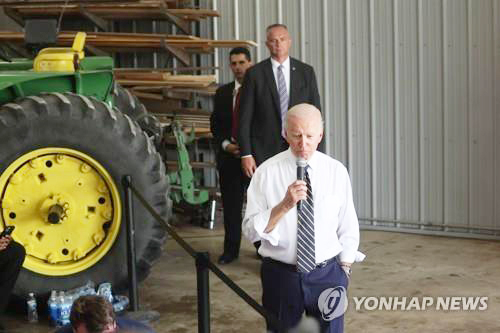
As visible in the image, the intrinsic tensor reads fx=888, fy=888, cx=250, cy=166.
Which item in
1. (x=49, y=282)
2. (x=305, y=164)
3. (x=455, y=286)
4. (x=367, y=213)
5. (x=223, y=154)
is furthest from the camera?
(x=367, y=213)

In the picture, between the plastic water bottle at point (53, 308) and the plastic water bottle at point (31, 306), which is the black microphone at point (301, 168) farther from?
the plastic water bottle at point (31, 306)

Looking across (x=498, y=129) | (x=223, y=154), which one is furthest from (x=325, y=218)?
(x=498, y=129)

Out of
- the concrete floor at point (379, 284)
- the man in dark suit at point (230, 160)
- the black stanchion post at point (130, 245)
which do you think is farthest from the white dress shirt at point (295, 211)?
the man in dark suit at point (230, 160)

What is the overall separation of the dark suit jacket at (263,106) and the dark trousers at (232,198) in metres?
0.63

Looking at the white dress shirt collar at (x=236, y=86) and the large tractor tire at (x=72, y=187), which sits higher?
the white dress shirt collar at (x=236, y=86)

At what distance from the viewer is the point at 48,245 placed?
562 centimetres

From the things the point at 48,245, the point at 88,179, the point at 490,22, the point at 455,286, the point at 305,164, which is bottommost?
the point at 455,286

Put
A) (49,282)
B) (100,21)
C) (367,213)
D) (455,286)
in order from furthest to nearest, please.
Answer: (100,21) → (367,213) → (455,286) → (49,282)

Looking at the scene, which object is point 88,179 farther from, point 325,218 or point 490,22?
point 490,22

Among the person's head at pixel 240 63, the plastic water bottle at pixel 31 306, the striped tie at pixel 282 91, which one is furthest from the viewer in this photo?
the person's head at pixel 240 63

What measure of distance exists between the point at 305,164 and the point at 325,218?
26 centimetres

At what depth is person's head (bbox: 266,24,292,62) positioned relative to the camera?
6.41 m

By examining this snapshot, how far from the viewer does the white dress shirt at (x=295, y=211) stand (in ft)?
11.6

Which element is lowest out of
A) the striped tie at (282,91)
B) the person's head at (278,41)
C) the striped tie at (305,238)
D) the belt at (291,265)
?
the belt at (291,265)
